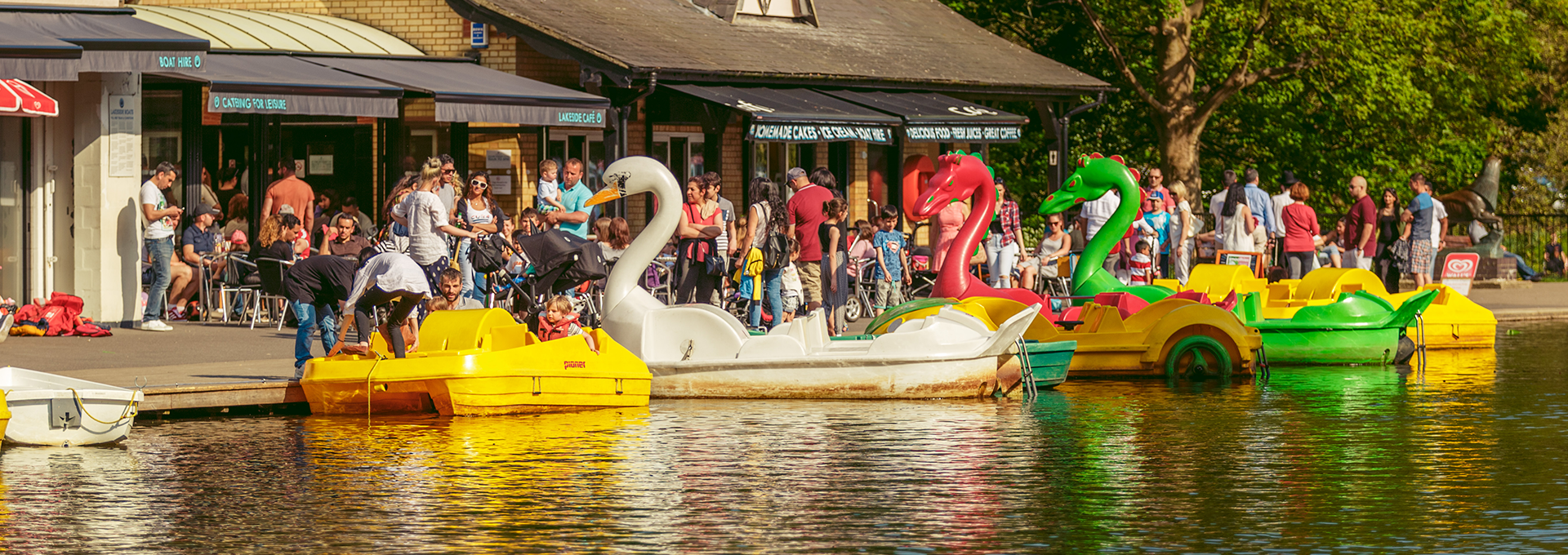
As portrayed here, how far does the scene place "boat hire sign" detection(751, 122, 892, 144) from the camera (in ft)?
73.2

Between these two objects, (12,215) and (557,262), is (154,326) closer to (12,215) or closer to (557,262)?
(12,215)

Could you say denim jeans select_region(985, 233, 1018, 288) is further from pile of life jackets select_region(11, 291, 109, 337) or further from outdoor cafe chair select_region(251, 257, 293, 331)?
pile of life jackets select_region(11, 291, 109, 337)

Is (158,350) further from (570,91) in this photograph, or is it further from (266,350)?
(570,91)

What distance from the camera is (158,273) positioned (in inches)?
719

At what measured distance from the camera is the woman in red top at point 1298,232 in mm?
22047

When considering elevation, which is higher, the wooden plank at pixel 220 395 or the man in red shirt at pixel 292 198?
the man in red shirt at pixel 292 198

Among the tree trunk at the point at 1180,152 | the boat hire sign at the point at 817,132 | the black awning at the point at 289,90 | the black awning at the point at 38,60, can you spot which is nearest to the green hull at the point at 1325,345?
the boat hire sign at the point at 817,132

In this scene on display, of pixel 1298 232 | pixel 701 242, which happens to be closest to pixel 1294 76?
pixel 1298 232

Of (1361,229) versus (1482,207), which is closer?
(1361,229)

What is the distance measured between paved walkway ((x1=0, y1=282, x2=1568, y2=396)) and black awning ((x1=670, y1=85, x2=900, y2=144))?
10.8 ft

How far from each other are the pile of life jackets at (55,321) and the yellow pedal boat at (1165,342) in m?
6.67

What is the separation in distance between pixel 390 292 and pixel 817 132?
1053 centimetres

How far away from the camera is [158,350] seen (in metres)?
15.8

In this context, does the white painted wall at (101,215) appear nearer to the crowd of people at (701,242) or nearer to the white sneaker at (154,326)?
the crowd of people at (701,242)
